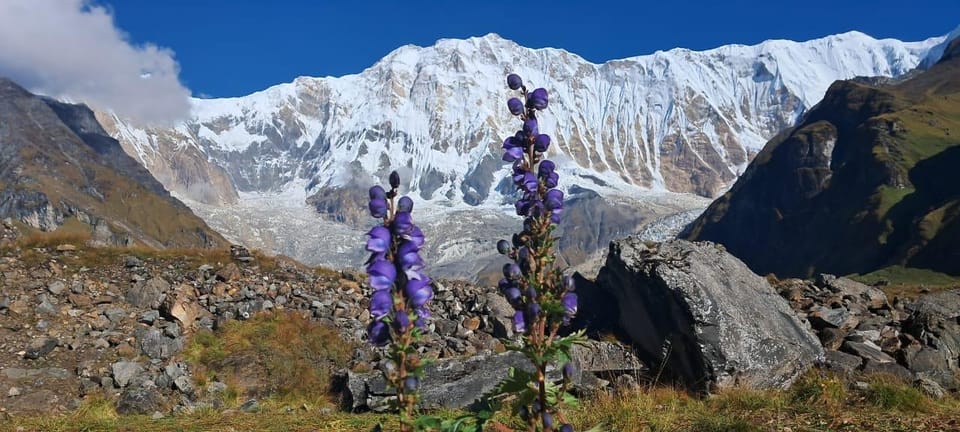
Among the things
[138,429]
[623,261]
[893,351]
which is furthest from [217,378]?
[893,351]

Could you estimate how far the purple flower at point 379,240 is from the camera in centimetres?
450

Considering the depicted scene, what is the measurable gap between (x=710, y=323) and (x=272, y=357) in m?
10.4

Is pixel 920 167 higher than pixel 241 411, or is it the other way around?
pixel 920 167

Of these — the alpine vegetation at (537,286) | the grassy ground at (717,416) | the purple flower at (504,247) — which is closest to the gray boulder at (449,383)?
the grassy ground at (717,416)

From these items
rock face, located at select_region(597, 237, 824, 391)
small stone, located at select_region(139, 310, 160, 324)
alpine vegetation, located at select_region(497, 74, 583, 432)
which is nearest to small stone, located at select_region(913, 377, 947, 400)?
rock face, located at select_region(597, 237, 824, 391)

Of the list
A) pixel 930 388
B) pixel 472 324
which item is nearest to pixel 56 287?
pixel 472 324

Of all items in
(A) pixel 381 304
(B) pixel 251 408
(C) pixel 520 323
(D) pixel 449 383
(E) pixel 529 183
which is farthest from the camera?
(D) pixel 449 383

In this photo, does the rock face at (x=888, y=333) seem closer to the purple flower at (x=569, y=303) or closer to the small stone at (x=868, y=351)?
the small stone at (x=868, y=351)

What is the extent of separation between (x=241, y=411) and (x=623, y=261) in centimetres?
978

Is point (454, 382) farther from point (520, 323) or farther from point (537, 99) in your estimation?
point (537, 99)

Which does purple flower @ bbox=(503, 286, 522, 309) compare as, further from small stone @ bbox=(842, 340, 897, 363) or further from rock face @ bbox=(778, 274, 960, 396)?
small stone @ bbox=(842, 340, 897, 363)

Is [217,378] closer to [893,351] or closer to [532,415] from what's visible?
[532,415]

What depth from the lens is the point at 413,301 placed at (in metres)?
4.58

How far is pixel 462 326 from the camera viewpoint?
67.1 ft
